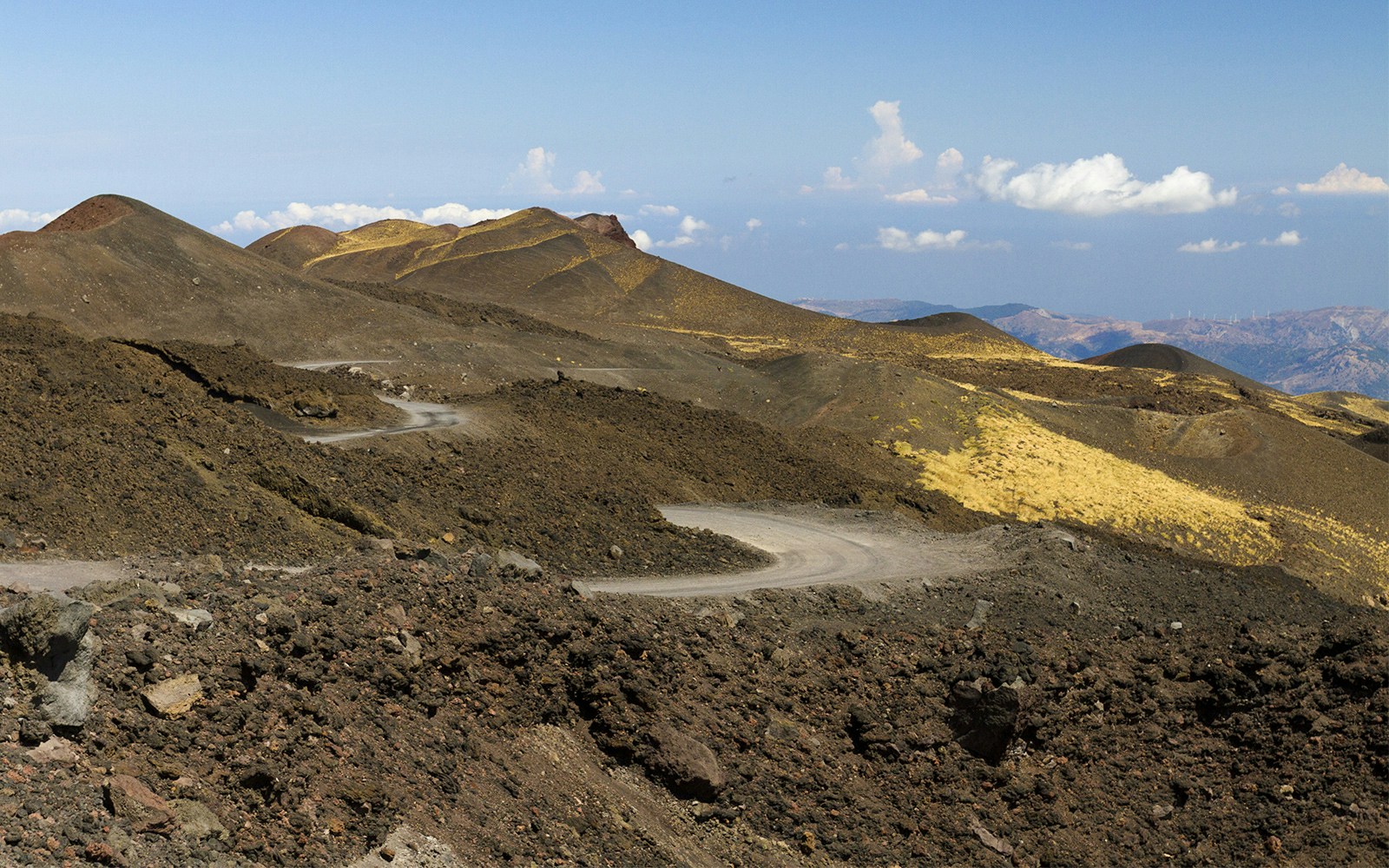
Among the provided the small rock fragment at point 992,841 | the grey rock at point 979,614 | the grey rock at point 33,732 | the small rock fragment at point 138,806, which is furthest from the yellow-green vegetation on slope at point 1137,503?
the grey rock at point 33,732

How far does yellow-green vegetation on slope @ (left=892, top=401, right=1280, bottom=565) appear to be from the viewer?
120 feet

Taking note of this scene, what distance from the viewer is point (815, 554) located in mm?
23266

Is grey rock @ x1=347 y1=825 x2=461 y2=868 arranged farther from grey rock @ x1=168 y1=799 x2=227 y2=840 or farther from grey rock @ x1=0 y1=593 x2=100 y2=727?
grey rock @ x1=0 y1=593 x2=100 y2=727

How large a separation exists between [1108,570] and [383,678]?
17.9m

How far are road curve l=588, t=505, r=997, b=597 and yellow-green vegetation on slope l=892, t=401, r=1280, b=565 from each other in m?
11.3

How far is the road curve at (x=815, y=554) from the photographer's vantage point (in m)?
19.7

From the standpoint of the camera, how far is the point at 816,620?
1722 centimetres

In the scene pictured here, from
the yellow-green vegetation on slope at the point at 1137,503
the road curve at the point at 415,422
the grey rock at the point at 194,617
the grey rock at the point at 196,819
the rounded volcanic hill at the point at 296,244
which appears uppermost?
the rounded volcanic hill at the point at 296,244

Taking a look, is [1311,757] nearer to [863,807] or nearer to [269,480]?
[863,807]

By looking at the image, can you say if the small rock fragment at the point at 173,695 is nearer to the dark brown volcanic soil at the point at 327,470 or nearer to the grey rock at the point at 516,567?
the grey rock at the point at 516,567

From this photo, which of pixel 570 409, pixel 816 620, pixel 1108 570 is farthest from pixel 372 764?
pixel 570 409

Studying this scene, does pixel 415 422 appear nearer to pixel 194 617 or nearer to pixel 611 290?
pixel 194 617

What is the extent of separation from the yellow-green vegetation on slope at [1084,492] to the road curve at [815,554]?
11267 millimetres

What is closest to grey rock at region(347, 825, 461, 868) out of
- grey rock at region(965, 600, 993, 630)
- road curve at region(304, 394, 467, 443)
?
grey rock at region(965, 600, 993, 630)
